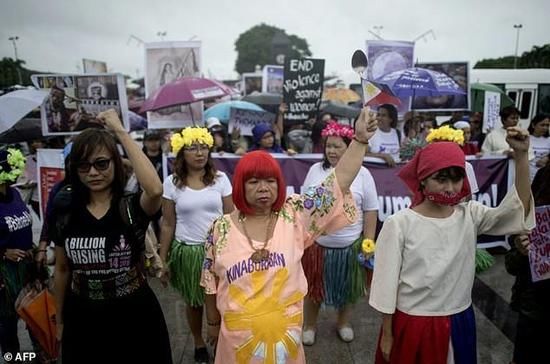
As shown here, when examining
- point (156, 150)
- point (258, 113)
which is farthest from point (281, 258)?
point (258, 113)

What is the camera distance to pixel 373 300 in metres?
1.98

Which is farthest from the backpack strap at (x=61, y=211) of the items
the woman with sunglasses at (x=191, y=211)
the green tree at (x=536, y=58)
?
the green tree at (x=536, y=58)

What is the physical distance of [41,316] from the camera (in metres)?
2.63

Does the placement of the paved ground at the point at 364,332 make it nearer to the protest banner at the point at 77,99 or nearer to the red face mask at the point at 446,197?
the red face mask at the point at 446,197

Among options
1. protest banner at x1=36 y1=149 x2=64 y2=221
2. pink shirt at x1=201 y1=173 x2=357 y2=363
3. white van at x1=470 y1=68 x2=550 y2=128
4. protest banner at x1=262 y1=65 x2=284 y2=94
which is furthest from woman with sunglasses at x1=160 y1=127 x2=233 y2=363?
white van at x1=470 y1=68 x2=550 y2=128

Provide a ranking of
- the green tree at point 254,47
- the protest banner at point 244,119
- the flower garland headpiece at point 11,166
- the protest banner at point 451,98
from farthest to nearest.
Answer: the green tree at point 254,47 → the protest banner at point 244,119 → the protest banner at point 451,98 → the flower garland headpiece at point 11,166

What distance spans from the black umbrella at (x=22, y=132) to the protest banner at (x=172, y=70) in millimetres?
1457

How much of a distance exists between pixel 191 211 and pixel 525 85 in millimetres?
14071

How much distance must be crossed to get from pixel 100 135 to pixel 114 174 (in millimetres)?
203

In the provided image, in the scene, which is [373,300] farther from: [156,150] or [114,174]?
[156,150]

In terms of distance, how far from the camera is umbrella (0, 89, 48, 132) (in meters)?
3.43

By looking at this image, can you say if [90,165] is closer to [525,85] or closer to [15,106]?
[15,106]

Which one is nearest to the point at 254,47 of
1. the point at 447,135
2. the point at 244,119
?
the point at 244,119

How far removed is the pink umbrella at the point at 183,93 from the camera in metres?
5.18
